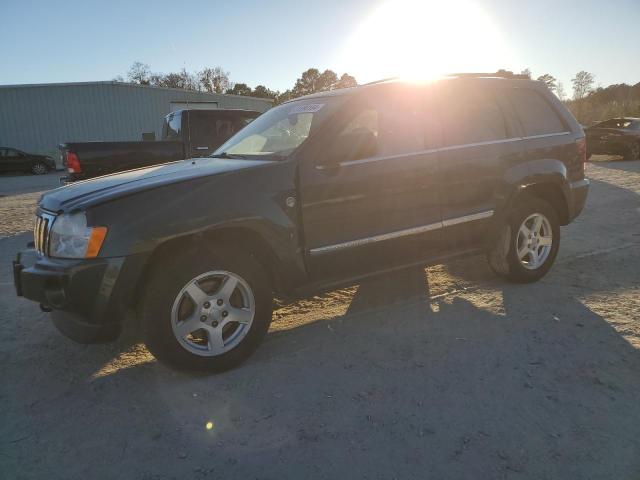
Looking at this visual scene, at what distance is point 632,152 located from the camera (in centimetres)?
1650

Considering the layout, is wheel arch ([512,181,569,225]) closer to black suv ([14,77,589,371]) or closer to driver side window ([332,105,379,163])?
black suv ([14,77,589,371])

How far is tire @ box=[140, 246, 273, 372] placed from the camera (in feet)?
8.82

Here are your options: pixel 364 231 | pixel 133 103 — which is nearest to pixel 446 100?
pixel 364 231

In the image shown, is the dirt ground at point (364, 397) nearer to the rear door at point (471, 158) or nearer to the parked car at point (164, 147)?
the rear door at point (471, 158)

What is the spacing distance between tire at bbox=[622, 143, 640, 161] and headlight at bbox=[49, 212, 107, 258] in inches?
743

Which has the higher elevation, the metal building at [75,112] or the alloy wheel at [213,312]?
the metal building at [75,112]

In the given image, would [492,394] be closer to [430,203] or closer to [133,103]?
[430,203]

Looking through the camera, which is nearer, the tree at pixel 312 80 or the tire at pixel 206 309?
the tire at pixel 206 309

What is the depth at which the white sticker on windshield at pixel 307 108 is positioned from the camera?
138 inches

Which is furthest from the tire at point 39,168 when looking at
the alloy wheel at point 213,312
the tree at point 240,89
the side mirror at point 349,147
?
the tree at point 240,89

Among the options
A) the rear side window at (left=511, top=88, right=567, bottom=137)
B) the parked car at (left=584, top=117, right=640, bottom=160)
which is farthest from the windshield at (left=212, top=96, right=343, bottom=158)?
the parked car at (left=584, top=117, right=640, bottom=160)

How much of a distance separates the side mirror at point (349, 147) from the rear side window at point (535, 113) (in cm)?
181

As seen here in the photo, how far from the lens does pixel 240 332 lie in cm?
299

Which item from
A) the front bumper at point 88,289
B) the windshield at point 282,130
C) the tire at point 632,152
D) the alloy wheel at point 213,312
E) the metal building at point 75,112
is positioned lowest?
the alloy wheel at point 213,312
